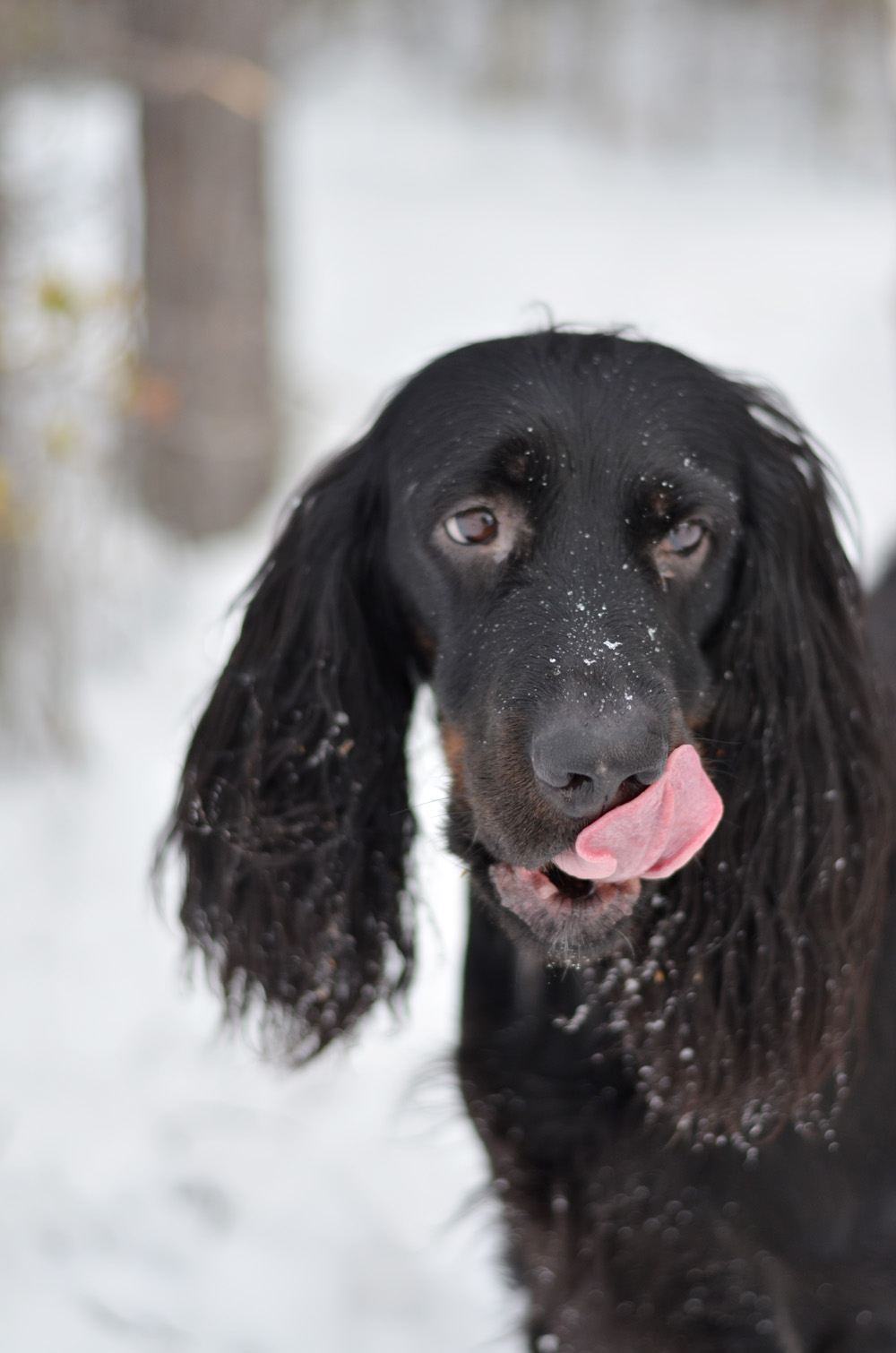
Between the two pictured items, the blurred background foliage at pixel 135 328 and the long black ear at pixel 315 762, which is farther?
the blurred background foliage at pixel 135 328

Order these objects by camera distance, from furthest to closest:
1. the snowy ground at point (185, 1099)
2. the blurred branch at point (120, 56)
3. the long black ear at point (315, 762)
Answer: the blurred branch at point (120, 56)
the snowy ground at point (185, 1099)
the long black ear at point (315, 762)

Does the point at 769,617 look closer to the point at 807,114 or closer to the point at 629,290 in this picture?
the point at 629,290

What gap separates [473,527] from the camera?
5.51 feet

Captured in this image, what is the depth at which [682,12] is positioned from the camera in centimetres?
1505

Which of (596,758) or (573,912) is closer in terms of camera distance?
(596,758)

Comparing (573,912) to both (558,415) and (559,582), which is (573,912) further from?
(558,415)

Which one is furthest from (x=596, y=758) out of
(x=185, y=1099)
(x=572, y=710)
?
(x=185, y=1099)

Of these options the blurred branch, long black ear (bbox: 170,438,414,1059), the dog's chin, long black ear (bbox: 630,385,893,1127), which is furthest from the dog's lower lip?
the blurred branch

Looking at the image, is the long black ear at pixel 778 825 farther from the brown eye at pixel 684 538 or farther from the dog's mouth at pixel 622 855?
the dog's mouth at pixel 622 855

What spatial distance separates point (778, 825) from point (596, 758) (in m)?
0.57

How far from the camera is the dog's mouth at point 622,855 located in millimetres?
1368

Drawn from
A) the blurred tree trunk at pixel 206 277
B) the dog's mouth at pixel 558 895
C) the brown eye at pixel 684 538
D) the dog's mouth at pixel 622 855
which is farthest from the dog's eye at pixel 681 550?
the blurred tree trunk at pixel 206 277

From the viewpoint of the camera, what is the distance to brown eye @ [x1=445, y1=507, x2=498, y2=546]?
1670 millimetres

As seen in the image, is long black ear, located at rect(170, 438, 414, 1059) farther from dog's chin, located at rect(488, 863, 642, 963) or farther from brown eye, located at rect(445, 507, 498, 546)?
dog's chin, located at rect(488, 863, 642, 963)
